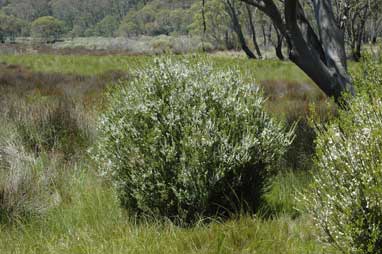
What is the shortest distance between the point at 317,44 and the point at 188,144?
3.57 metres

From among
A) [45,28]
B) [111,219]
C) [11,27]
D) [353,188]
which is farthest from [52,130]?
[11,27]

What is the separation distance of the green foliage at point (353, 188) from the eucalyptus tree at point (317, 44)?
2.84 metres

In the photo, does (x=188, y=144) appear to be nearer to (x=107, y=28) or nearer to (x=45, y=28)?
(x=45, y=28)

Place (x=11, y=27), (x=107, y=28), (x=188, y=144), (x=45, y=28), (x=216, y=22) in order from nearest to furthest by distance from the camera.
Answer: (x=188, y=144) < (x=216, y=22) < (x=45, y=28) < (x=11, y=27) < (x=107, y=28)

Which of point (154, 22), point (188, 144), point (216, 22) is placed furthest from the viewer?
point (154, 22)

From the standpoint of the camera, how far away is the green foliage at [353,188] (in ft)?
6.82

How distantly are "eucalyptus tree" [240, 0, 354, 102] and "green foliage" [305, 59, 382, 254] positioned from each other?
9.31 ft

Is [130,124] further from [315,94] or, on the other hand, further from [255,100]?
[315,94]

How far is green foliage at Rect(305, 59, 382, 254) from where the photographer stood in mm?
2078

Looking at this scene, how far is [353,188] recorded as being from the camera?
84.2 inches

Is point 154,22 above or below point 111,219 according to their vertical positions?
above

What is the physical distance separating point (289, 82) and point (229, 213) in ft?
35.3

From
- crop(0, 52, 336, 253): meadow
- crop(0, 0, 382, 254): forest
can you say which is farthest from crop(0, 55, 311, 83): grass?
crop(0, 0, 382, 254): forest

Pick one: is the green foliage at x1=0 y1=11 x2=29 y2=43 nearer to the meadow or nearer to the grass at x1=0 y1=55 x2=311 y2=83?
the grass at x1=0 y1=55 x2=311 y2=83
